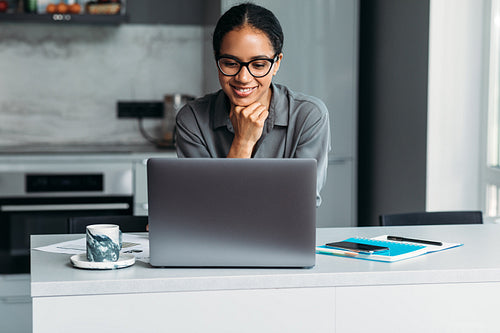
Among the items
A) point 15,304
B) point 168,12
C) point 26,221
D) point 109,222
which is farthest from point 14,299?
point 168,12

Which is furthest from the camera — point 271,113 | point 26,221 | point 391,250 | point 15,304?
point 26,221

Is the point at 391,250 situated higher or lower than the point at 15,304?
higher

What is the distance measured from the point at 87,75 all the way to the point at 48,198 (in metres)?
0.92

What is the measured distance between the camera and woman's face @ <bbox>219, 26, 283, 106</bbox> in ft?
5.83

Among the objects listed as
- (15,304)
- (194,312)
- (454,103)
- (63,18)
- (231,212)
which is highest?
(63,18)

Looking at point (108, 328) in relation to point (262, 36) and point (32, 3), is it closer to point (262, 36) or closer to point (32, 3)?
point (262, 36)

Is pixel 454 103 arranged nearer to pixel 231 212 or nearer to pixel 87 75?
pixel 231 212

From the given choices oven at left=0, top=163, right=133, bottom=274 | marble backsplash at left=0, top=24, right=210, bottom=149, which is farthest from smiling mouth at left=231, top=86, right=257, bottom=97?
marble backsplash at left=0, top=24, right=210, bottom=149

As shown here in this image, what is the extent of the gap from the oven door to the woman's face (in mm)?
Result: 1964

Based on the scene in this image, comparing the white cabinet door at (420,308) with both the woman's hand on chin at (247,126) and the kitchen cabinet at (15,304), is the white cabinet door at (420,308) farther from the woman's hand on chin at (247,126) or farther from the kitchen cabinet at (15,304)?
the kitchen cabinet at (15,304)

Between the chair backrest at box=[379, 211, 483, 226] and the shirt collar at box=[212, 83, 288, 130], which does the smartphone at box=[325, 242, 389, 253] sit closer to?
the shirt collar at box=[212, 83, 288, 130]

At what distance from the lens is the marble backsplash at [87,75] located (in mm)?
4047

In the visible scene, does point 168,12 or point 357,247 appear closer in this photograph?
point 357,247

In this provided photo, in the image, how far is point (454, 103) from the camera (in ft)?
10.0
